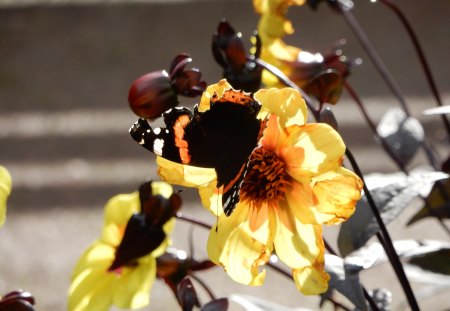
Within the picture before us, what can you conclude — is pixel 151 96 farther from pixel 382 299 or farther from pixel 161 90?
pixel 382 299

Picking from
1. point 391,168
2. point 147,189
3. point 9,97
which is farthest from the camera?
point 9,97

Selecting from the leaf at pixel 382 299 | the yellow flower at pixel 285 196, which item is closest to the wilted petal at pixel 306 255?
the yellow flower at pixel 285 196

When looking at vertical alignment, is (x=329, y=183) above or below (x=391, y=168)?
above

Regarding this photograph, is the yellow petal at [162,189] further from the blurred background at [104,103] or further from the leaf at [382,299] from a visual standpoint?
the blurred background at [104,103]

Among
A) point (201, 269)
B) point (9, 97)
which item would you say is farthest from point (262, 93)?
point (9, 97)

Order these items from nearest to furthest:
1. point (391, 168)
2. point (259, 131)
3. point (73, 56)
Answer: point (259, 131)
point (391, 168)
point (73, 56)

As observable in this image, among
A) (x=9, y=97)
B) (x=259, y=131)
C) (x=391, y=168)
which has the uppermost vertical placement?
(x=259, y=131)

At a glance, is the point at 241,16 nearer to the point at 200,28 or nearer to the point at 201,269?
the point at 200,28

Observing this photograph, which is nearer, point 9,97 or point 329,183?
point 329,183

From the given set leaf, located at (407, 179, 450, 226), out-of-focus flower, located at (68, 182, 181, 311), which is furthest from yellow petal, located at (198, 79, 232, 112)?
leaf, located at (407, 179, 450, 226)
